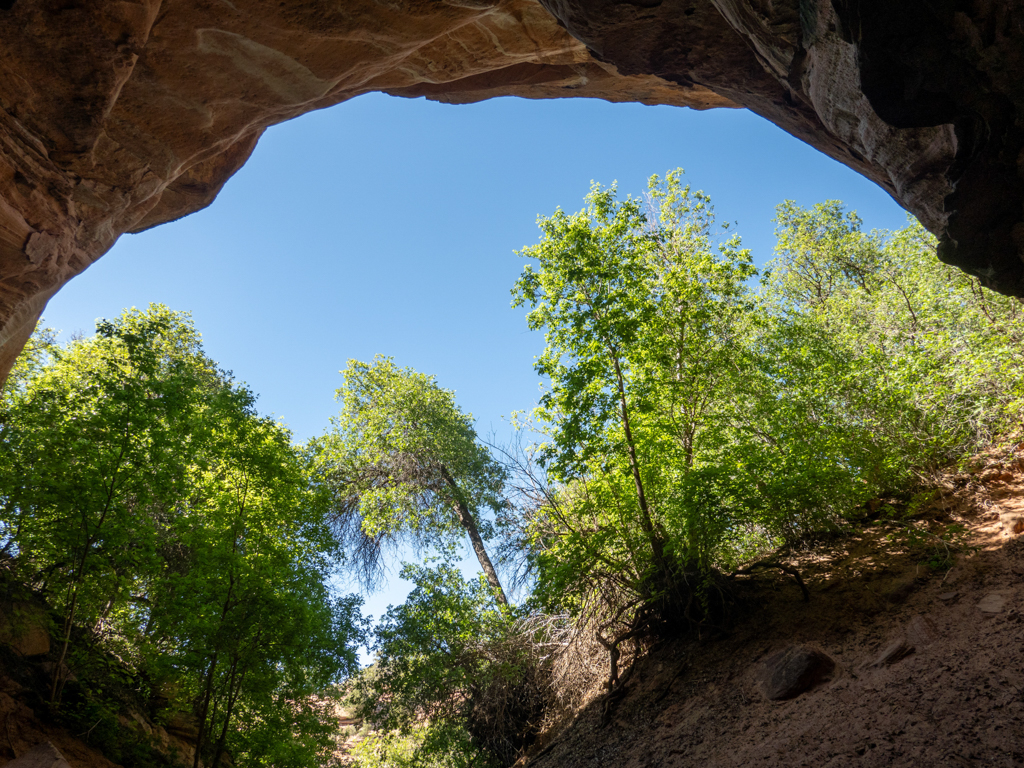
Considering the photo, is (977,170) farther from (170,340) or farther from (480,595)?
(170,340)

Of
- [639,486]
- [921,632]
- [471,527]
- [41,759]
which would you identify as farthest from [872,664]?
[471,527]

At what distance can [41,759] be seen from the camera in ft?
19.2

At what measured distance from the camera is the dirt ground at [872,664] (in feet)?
13.4

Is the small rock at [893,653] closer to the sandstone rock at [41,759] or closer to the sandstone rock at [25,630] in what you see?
the sandstone rock at [41,759]

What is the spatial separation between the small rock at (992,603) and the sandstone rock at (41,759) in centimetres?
1019

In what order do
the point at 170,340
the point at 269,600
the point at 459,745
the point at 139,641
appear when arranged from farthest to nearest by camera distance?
the point at 170,340
the point at 459,745
the point at 139,641
the point at 269,600

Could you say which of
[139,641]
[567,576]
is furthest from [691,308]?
[139,641]

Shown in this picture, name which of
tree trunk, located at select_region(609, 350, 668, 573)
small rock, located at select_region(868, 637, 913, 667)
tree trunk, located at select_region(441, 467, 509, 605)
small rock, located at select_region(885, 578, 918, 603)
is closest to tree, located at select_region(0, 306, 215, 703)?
tree trunk, located at select_region(609, 350, 668, 573)

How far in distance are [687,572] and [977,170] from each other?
5.84 m

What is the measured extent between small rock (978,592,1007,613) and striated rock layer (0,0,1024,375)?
317 centimetres

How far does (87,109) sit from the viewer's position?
5.80 metres

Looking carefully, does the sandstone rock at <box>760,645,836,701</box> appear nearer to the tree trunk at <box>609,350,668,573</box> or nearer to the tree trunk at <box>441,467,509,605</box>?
the tree trunk at <box>609,350,668,573</box>

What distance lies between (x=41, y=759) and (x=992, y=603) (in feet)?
34.5

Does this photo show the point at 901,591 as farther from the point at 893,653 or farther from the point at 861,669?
the point at 861,669
